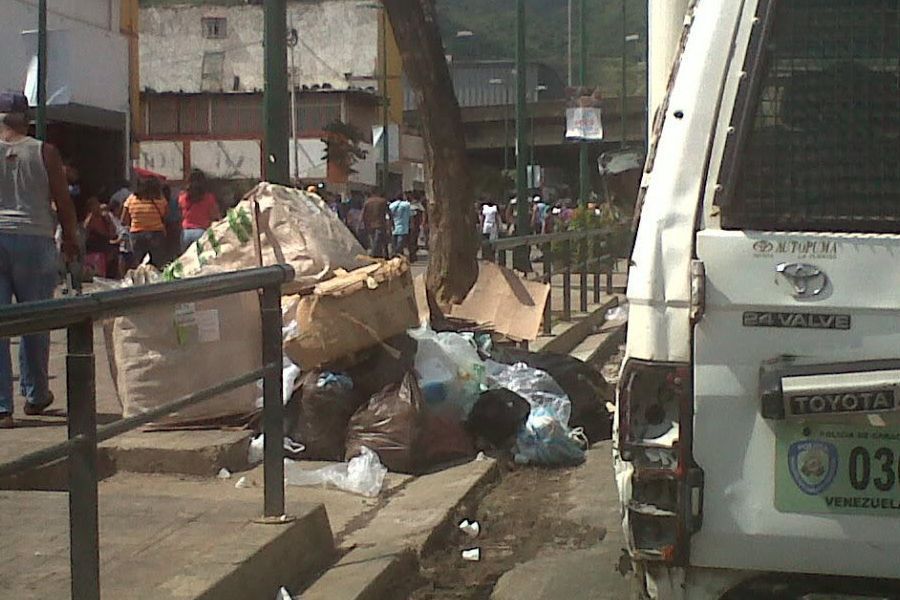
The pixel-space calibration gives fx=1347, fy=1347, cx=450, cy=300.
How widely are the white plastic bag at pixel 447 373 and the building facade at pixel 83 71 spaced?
16.9 meters

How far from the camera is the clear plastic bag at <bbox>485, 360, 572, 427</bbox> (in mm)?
7898

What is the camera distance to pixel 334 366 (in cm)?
718

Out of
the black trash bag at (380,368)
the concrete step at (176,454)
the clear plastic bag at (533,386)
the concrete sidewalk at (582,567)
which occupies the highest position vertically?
the black trash bag at (380,368)

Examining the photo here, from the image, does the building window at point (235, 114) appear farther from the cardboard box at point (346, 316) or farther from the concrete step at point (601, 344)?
the cardboard box at point (346, 316)

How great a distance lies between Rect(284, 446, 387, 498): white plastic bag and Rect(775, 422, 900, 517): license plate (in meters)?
3.67

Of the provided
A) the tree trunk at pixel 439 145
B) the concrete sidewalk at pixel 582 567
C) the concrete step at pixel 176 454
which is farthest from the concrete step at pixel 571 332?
the concrete step at pixel 176 454

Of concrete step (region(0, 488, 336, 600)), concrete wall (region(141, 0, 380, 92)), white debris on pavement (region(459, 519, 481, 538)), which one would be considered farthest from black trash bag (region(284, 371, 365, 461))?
concrete wall (region(141, 0, 380, 92))

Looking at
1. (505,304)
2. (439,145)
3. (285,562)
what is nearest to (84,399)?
(285,562)

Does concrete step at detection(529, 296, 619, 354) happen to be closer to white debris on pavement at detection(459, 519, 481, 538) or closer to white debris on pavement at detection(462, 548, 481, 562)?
white debris on pavement at detection(459, 519, 481, 538)

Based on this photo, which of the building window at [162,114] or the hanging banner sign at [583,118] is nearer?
the hanging banner sign at [583,118]

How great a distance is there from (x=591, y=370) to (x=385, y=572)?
3650mm

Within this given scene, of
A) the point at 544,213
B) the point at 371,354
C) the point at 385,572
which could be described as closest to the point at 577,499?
the point at 371,354

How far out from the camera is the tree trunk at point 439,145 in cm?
1126

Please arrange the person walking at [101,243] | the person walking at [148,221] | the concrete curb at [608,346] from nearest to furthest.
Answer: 1. the concrete curb at [608,346]
2. the person walking at [148,221]
3. the person walking at [101,243]
